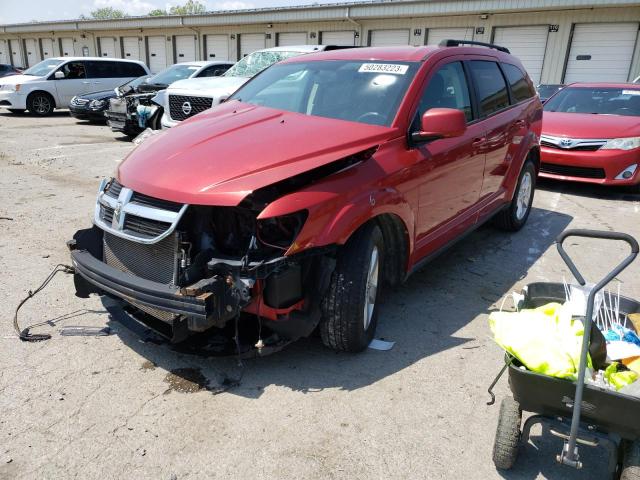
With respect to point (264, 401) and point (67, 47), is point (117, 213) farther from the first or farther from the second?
point (67, 47)

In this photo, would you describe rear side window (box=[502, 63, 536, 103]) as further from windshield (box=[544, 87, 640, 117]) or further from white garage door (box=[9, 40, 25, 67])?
white garage door (box=[9, 40, 25, 67])

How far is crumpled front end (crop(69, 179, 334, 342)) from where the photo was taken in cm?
258

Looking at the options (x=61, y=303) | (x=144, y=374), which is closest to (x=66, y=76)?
(x=61, y=303)

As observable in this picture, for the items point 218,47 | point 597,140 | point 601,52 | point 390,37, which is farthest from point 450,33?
point 597,140

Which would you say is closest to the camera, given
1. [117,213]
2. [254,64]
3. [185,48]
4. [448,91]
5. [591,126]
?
[117,213]

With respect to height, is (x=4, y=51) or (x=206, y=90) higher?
(x=206, y=90)

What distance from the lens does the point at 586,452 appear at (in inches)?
97.8

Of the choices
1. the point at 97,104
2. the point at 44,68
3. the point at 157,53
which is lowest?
the point at 97,104

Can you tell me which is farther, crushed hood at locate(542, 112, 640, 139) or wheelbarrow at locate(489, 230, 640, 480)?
crushed hood at locate(542, 112, 640, 139)

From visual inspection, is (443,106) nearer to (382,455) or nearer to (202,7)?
(382,455)

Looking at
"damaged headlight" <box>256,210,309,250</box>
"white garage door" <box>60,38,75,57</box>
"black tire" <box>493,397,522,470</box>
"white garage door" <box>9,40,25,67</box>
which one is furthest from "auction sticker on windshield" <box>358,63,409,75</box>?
"white garage door" <box>9,40,25,67</box>

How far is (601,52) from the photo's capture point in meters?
15.7

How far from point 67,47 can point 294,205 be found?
39207 mm

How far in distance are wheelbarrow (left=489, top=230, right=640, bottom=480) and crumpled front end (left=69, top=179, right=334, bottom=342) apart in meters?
1.14
